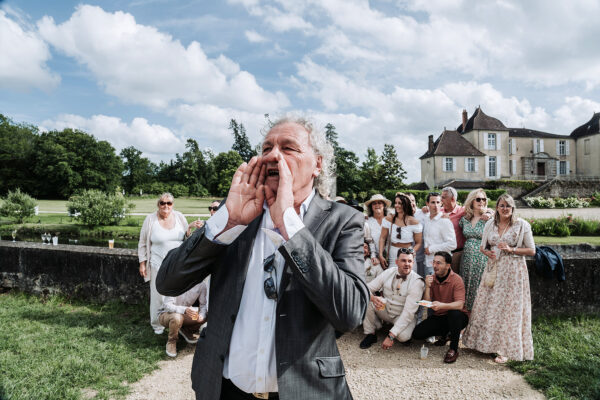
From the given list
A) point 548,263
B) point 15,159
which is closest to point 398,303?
point 548,263

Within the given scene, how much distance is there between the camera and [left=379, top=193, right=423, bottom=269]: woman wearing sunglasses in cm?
611

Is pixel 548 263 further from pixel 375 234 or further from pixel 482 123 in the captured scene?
pixel 482 123

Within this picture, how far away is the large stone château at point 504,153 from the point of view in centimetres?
4788

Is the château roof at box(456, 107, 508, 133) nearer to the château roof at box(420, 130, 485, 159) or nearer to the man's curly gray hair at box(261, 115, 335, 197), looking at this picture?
the château roof at box(420, 130, 485, 159)

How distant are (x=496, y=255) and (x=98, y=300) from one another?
6677mm

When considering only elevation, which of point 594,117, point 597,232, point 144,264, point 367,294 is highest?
point 594,117

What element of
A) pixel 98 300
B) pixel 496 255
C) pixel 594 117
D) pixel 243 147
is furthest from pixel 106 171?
pixel 594 117

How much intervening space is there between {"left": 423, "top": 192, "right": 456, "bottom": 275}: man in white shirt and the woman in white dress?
31.2 inches

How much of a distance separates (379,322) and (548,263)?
8.86 ft

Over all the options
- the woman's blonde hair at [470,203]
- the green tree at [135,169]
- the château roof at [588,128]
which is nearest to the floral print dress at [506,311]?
the woman's blonde hair at [470,203]

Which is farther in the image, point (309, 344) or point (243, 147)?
point (243, 147)

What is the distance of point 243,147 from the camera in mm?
81562

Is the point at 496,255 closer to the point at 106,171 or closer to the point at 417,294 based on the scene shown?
the point at 417,294

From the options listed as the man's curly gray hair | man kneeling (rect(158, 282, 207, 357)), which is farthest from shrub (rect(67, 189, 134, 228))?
the man's curly gray hair
